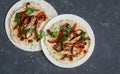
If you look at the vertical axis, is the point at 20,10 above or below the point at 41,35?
above

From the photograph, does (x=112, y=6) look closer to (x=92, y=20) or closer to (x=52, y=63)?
(x=92, y=20)

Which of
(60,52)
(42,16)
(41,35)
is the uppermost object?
(42,16)

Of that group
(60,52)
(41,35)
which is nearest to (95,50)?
(60,52)

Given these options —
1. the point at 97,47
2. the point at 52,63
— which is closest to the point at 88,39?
the point at 97,47

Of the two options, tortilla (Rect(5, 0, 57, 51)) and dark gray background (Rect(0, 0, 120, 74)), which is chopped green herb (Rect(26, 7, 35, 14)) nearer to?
tortilla (Rect(5, 0, 57, 51))

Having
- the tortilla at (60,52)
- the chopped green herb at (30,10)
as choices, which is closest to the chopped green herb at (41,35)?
the tortilla at (60,52)

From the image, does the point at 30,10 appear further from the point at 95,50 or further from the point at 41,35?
the point at 95,50

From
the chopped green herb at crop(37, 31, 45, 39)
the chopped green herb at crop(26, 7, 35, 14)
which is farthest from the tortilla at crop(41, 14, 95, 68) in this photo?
the chopped green herb at crop(26, 7, 35, 14)

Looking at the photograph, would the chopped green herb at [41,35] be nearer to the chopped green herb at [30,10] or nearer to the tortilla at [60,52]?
the tortilla at [60,52]
